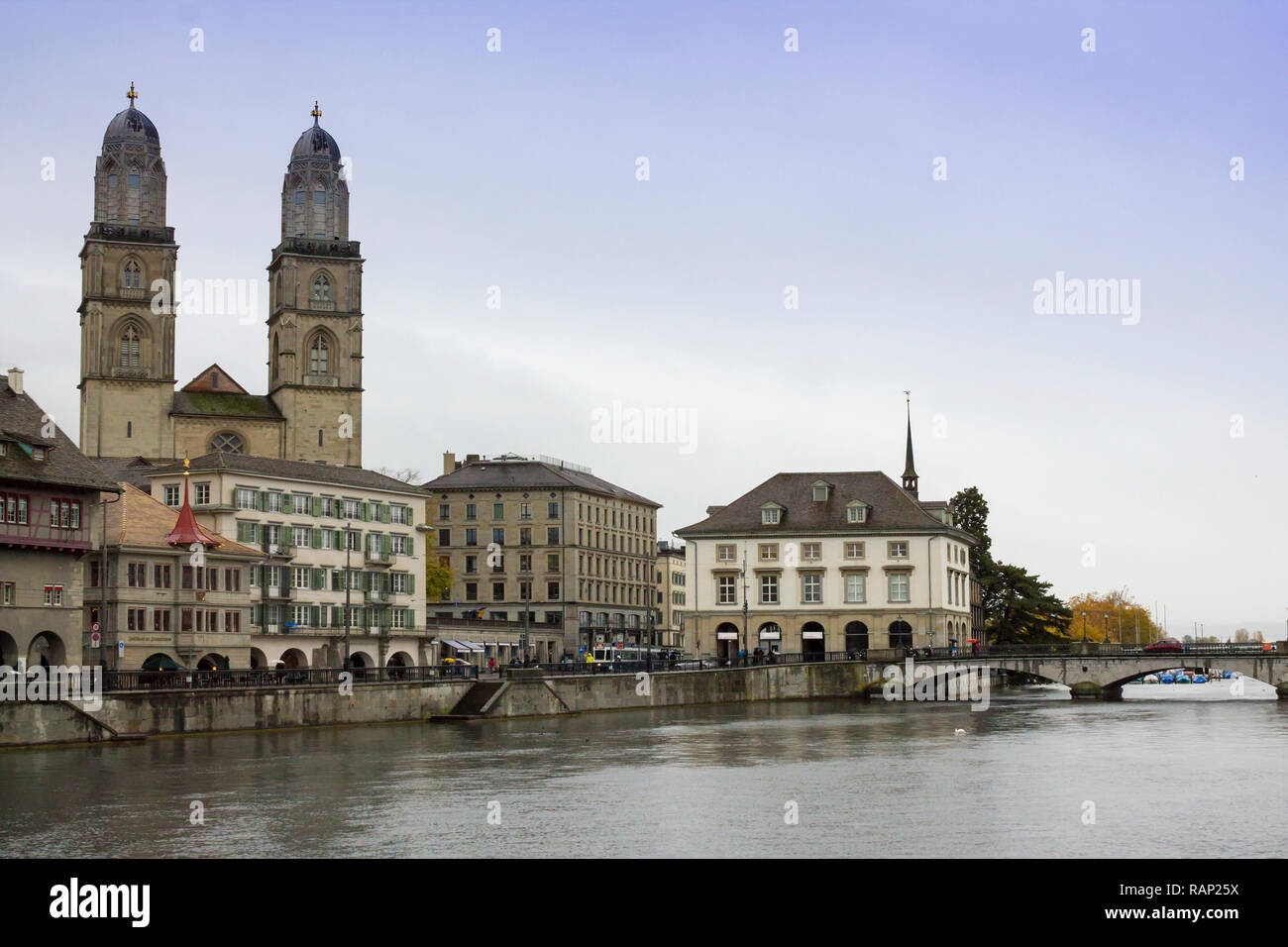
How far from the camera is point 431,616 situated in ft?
379

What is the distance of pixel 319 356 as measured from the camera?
12519cm

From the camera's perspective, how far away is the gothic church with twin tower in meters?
116

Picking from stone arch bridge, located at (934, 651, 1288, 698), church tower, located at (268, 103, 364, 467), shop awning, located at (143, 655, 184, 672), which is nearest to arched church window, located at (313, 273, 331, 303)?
church tower, located at (268, 103, 364, 467)

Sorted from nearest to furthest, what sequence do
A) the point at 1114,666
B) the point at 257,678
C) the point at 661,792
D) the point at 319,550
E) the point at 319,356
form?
1. the point at 661,792
2. the point at 257,678
3. the point at 319,550
4. the point at 1114,666
5. the point at 319,356

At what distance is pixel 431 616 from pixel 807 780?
240ft

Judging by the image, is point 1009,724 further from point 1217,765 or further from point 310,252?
point 310,252

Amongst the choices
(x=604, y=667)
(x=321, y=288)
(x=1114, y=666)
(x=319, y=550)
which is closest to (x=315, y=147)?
(x=321, y=288)

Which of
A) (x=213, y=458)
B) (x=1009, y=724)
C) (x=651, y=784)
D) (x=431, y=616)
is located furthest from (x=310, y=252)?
(x=651, y=784)

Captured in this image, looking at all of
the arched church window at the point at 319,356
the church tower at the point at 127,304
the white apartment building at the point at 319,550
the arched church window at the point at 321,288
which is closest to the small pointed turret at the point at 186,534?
the white apartment building at the point at 319,550

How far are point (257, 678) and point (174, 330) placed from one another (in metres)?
60.4

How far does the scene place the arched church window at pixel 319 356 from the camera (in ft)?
409

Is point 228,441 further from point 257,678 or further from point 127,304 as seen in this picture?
point 257,678

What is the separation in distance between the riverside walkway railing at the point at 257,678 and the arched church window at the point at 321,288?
54.4m

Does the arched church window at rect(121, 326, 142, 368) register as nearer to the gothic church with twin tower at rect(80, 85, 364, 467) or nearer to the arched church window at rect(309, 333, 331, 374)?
the gothic church with twin tower at rect(80, 85, 364, 467)
